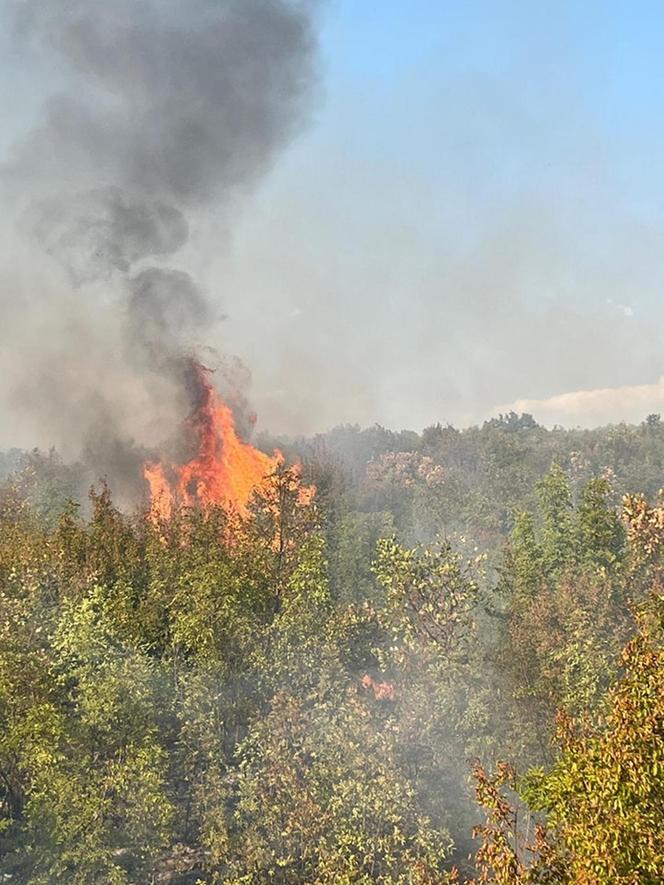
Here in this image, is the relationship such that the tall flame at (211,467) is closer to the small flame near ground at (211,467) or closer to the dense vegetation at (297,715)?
the small flame near ground at (211,467)

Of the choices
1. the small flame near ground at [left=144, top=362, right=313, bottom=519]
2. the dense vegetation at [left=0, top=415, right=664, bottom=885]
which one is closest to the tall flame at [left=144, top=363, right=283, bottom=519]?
the small flame near ground at [left=144, top=362, right=313, bottom=519]

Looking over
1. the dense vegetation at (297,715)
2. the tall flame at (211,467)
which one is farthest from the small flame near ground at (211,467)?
the dense vegetation at (297,715)

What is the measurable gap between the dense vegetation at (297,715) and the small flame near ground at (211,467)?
2080cm

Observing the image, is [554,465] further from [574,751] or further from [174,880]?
[574,751]

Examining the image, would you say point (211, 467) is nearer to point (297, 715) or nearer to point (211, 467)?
point (211, 467)

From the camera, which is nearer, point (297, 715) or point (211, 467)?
point (297, 715)

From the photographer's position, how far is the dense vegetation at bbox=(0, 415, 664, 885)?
13.3 m

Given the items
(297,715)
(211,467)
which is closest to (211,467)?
(211,467)

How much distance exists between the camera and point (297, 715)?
26.9 m

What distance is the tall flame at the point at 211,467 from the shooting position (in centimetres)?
6306

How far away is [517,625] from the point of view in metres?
42.2

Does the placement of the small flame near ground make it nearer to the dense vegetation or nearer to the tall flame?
the tall flame

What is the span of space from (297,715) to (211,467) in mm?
40637

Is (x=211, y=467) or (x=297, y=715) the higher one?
(x=211, y=467)
